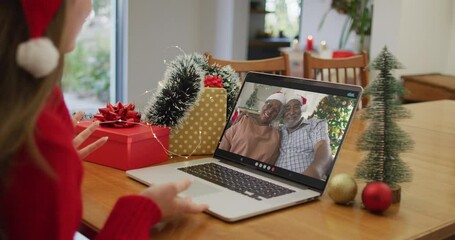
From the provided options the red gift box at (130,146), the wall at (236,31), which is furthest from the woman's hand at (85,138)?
the wall at (236,31)

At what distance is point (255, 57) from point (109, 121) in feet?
12.3

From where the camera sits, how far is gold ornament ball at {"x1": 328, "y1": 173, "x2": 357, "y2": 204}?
1.01 m

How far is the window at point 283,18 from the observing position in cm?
471

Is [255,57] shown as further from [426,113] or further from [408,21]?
[426,113]

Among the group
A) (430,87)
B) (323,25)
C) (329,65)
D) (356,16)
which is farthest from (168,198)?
(323,25)

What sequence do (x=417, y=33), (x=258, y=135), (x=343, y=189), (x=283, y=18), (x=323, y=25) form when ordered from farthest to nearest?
(x=283, y=18) → (x=323, y=25) → (x=417, y=33) → (x=258, y=135) → (x=343, y=189)

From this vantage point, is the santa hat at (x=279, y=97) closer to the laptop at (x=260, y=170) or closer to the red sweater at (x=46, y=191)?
the laptop at (x=260, y=170)

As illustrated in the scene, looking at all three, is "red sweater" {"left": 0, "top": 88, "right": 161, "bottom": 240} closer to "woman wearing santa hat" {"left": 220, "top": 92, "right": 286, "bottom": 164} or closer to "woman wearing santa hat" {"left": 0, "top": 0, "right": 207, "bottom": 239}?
"woman wearing santa hat" {"left": 0, "top": 0, "right": 207, "bottom": 239}

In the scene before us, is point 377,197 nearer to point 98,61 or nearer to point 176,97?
point 176,97

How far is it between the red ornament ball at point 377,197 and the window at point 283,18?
382 centimetres

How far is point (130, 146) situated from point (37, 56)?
1.87ft

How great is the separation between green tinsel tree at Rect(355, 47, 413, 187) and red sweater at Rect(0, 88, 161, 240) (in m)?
0.58

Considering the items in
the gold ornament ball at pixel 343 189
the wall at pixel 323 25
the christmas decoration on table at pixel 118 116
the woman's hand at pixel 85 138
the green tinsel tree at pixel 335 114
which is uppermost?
the wall at pixel 323 25

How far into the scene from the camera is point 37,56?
2.10 ft
